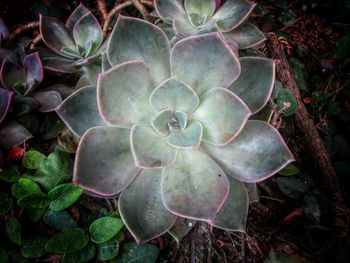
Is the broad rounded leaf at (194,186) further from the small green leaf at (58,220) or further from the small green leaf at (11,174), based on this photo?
the small green leaf at (11,174)

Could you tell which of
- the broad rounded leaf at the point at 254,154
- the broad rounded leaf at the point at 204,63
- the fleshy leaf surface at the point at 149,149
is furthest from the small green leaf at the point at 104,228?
the broad rounded leaf at the point at 204,63

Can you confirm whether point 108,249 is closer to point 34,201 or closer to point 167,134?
point 34,201

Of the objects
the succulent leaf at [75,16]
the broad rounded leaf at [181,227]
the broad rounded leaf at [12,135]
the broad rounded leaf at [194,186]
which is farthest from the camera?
the succulent leaf at [75,16]

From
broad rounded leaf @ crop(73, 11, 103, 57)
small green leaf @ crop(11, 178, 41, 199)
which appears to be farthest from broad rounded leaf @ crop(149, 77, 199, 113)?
small green leaf @ crop(11, 178, 41, 199)

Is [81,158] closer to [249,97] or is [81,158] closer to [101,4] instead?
[249,97]

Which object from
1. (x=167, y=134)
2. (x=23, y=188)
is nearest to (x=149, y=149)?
(x=167, y=134)

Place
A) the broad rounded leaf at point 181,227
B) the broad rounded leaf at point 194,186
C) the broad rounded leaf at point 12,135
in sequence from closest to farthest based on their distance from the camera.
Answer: the broad rounded leaf at point 194,186
the broad rounded leaf at point 181,227
the broad rounded leaf at point 12,135

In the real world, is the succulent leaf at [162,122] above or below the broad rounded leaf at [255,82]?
below

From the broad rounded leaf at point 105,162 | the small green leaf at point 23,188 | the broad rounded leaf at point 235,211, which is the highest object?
the broad rounded leaf at point 105,162
